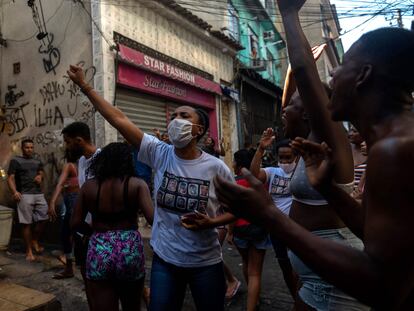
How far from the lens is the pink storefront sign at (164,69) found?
6.76 meters

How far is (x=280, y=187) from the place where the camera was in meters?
3.93

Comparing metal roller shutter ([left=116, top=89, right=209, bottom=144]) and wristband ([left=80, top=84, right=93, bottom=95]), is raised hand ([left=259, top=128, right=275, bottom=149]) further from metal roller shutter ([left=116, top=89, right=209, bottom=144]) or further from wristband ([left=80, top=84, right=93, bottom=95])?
metal roller shutter ([left=116, top=89, right=209, bottom=144])

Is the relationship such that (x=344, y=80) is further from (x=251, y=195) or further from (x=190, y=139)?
(x=190, y=139)

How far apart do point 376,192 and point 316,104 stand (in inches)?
31.0

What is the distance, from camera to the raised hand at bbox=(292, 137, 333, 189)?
1.34 metres

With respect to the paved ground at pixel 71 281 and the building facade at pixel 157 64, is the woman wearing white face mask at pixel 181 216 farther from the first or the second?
the building facade at pixel 157 64

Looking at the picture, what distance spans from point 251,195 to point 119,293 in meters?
1.96

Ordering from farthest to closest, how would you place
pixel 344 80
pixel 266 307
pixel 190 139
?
1. pixel 266 307
2. pixel 190 139
3. pixel 344 80

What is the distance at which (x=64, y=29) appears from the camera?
691 centimetres

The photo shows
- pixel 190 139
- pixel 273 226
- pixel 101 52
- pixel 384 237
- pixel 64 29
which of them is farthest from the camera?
pixel 64 29

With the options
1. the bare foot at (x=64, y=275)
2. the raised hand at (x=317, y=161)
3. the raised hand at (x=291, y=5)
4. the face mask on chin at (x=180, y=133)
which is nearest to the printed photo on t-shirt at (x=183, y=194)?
the face mask on chin at (x=180, y=133)

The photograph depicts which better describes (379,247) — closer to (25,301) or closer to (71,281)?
(25,301)

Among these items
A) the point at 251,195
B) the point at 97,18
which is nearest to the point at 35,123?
the point at 97,18

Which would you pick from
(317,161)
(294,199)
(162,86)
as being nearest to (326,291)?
(294,199)
